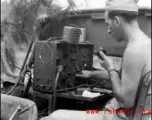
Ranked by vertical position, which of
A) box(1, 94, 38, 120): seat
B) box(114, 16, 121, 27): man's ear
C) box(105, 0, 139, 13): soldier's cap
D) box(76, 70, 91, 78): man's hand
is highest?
box(105, 0, 139, 13): soldier's cap

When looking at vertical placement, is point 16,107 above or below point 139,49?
below

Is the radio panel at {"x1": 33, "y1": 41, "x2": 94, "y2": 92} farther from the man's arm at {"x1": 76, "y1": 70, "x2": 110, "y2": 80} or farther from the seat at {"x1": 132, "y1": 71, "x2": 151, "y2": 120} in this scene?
the seat at {"x1": 132, "y1": 71, "x2": 151, "y2": 120}

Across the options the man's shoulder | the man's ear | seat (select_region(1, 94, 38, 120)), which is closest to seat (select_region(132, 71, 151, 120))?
the man's shoulder

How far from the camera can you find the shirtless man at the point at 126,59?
3.92ft

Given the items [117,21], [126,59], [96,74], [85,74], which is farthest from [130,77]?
[85,74]

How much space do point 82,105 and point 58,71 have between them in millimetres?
602

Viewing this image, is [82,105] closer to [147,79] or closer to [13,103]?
[13,103]

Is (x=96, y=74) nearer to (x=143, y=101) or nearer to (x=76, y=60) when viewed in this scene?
(x=76, y=60)

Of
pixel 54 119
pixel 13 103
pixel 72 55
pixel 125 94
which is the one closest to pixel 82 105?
pixel 72 55

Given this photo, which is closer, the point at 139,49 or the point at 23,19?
the point at 139,49

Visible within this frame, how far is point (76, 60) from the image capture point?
6.91ft

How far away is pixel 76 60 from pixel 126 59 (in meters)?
0.92

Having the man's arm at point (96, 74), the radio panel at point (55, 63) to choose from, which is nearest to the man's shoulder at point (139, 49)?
the man's arm at point (96, 74)

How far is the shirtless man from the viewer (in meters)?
1.19
